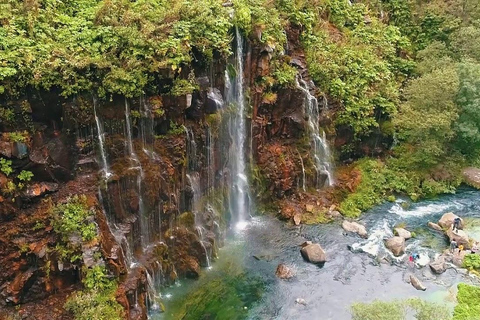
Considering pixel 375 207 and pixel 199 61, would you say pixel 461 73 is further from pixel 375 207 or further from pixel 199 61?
pixel 199 61

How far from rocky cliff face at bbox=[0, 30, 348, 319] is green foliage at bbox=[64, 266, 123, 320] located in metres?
0.32

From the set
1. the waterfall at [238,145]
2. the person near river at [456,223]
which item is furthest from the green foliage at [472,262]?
the waterfall at [238,145]

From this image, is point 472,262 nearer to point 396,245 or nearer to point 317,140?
point 396,245

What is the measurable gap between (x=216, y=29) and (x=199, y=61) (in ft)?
5.00

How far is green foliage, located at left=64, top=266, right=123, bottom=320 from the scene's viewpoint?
14.0 meters

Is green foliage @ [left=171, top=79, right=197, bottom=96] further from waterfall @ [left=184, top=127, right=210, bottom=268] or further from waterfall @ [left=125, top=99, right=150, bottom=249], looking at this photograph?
waterfall @ [left=125, top=99, right=150, bottom=249]

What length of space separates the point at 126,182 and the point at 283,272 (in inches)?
287

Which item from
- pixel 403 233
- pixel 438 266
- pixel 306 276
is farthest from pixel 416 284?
pixel 306 276

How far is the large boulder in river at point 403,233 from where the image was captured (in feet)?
72.0

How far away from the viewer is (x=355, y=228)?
2239cm

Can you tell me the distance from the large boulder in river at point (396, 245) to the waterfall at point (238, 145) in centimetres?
665

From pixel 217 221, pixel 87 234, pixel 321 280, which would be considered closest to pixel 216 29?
pixel 217 221

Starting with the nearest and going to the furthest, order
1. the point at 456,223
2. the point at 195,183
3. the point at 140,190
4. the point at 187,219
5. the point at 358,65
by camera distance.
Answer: the point at 140,190 < the point at 187,219 < the point at 195,183 < the point at 456,223 < the point at 358,65

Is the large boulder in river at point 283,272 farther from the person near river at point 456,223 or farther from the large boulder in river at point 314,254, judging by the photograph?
the person near river at point 456,223
